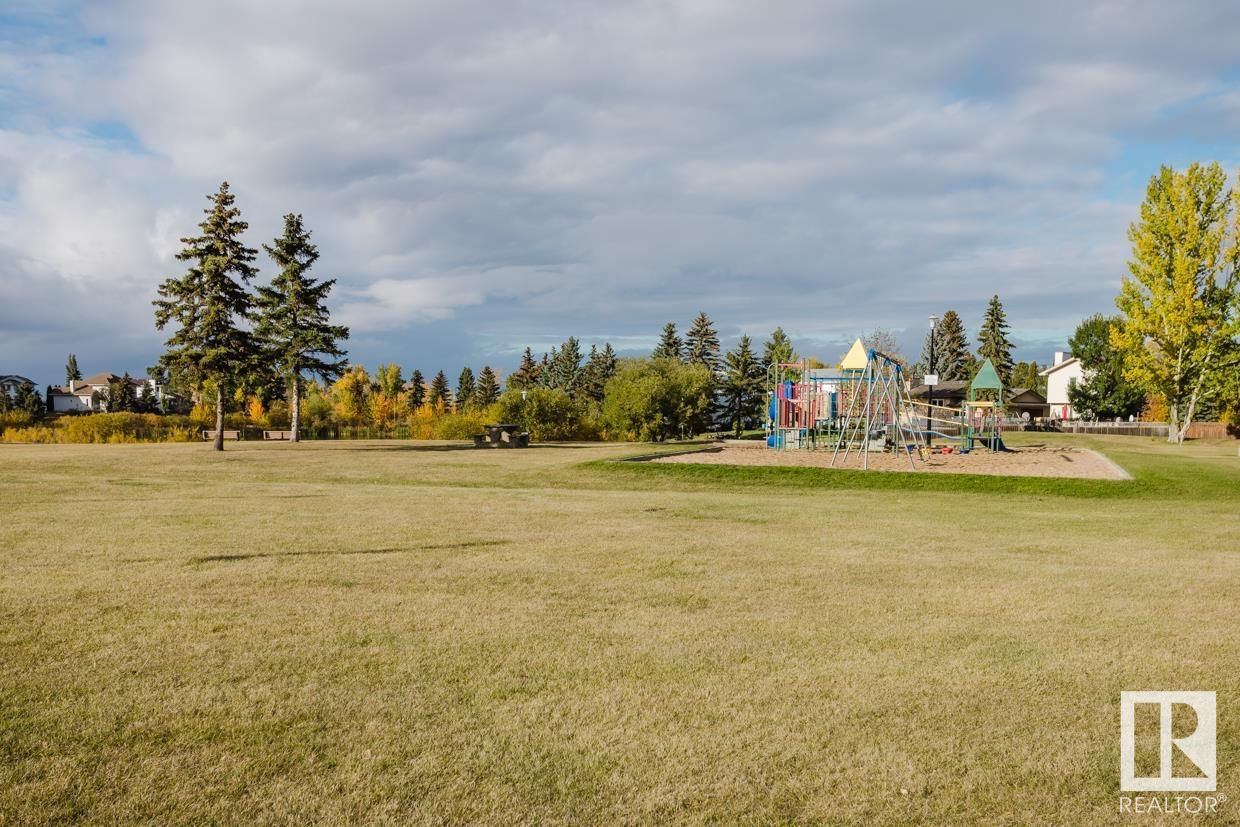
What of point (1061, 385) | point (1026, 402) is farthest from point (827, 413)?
point (1061, 385)

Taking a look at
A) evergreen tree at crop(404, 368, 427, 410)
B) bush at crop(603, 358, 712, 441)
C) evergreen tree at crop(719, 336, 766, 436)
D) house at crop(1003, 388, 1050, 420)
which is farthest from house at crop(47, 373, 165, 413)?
house at crop(1003, 388, 1050, 420)

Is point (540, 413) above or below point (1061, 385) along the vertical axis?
below

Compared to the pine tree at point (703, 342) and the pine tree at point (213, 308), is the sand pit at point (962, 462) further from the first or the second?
the pine tree at point (703, 342)

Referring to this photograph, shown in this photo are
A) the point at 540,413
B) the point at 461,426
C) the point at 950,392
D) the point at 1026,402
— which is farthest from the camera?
the point at 1026,402

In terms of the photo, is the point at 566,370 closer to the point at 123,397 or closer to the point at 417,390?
the point at 417,390

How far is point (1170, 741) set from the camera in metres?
4.77

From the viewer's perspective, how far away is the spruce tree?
110375 mm

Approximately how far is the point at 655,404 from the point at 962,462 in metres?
24.3

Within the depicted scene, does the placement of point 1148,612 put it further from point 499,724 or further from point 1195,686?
point 499,724

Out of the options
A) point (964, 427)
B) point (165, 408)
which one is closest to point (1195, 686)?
point (964, 427)

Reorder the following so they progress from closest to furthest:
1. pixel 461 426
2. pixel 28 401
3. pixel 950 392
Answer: pixel 461 426 < pixel 28 401 < pixel 950 392

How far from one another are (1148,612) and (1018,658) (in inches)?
90.4

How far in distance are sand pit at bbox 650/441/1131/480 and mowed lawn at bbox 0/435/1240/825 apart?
1086 centimetres

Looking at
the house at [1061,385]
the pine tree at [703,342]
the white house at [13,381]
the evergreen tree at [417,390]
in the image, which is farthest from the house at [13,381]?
the house at [1061,385]
